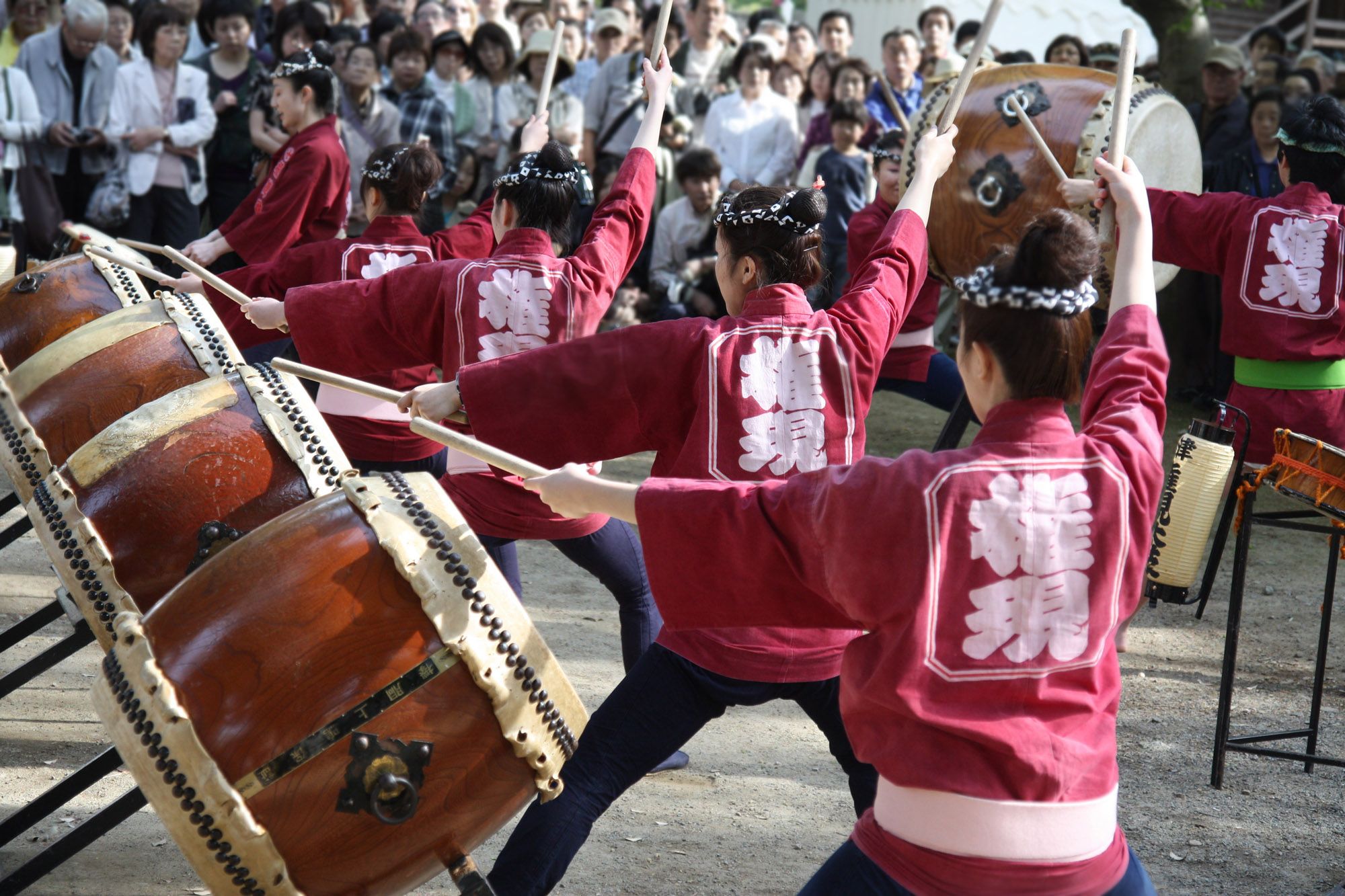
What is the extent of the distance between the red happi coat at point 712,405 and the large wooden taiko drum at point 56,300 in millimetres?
1247

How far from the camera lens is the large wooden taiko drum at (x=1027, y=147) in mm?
3928

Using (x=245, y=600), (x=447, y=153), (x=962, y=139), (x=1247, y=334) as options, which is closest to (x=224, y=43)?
(x=447, y=153)

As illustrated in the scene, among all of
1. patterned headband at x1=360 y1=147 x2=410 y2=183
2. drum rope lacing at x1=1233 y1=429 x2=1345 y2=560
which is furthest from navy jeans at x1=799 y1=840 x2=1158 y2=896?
patterned headband at x1=360 y1=147 x2=410 y2=183

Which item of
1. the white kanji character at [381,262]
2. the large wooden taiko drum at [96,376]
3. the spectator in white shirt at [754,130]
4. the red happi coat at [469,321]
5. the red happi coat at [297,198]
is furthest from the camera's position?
the spectator in white shirt at [754,130]

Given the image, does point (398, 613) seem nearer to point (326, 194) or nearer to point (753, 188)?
point (753, 188)

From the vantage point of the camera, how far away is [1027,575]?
1.40 m

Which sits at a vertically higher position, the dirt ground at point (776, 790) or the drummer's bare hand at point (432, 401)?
the drummer's bare hand at point (432, 401)

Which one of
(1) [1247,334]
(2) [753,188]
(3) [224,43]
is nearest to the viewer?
(2) [753,188]

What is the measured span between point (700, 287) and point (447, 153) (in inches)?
50.9

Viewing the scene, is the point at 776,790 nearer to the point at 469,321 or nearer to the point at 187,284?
the point at 469,321

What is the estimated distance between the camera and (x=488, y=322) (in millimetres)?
2666

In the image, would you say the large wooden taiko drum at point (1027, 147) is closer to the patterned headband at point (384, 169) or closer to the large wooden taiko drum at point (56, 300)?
the patterned headband at point (384, 169)

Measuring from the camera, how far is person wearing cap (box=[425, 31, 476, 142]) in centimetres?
656

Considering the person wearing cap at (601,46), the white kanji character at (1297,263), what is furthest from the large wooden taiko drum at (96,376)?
the person wearing cap at (601,46)
